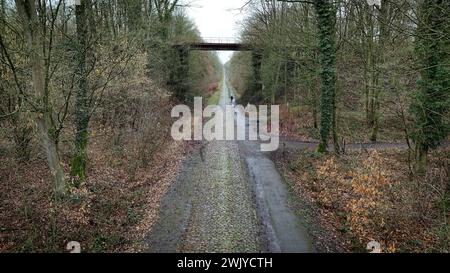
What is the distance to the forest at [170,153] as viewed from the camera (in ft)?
29.4

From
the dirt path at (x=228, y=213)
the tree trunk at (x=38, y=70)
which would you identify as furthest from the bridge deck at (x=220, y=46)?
the tree trunk at (x=38, y=70)

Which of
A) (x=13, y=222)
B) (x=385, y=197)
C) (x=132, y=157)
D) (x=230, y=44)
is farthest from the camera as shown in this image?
(x=230, y=44)

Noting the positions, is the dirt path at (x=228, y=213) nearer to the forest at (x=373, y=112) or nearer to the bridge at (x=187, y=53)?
the forest at (x=373, y=112)

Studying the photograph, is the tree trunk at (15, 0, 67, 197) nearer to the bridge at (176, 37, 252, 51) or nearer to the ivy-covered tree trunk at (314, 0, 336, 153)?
the ivy-covered tree trunk at (314, 0, 336, 153)

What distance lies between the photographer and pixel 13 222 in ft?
30.0

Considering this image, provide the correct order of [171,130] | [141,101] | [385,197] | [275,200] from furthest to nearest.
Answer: [171,130]
[141,101]
[275,200]
[385,197]

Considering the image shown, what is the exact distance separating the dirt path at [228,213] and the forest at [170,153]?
8 centimetres

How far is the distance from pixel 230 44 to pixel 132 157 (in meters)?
25.2

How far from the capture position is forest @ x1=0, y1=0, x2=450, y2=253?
8.95 m

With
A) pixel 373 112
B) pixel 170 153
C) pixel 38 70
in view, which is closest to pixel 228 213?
pixel 38 70

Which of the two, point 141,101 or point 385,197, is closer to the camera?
point 385,197
